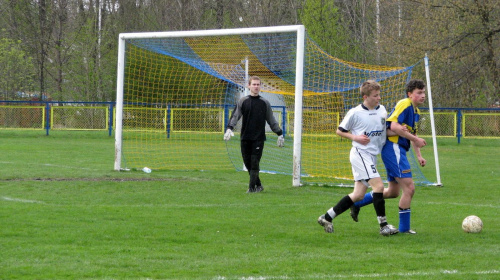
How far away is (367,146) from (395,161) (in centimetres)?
35

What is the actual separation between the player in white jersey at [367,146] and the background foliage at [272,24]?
2220 centimetres

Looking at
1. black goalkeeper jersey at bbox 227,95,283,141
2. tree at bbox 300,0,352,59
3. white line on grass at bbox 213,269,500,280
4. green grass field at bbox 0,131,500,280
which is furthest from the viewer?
tree at bbox 300,0,352,59

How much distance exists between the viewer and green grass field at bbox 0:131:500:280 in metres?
5.75

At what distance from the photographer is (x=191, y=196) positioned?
35.9 ft

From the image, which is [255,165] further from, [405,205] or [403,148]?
[405,205]

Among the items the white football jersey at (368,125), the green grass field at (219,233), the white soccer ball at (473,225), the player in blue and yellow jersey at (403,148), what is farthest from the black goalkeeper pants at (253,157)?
the white soccer ball at (473,225)

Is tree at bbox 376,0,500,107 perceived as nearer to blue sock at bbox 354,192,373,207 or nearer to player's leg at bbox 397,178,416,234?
blue sock at bbox 354,192,373,207

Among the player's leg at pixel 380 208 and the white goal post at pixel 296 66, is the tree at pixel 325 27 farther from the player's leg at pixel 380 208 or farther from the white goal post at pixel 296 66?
the player's leg at pixel 380 208

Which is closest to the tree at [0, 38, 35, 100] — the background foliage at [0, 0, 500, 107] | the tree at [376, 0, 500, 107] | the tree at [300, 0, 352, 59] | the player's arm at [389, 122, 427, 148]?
the background foliage at [0, 0, 500, 107]

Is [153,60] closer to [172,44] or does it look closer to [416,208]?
[172,44]

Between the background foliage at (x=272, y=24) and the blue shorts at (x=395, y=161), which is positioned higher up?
the background foliage at (x=272, y=24)

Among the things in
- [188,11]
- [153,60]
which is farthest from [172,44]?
[188,11]

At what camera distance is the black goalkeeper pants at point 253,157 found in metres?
11.5

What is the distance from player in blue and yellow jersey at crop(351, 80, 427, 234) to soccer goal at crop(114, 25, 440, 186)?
4.79m
